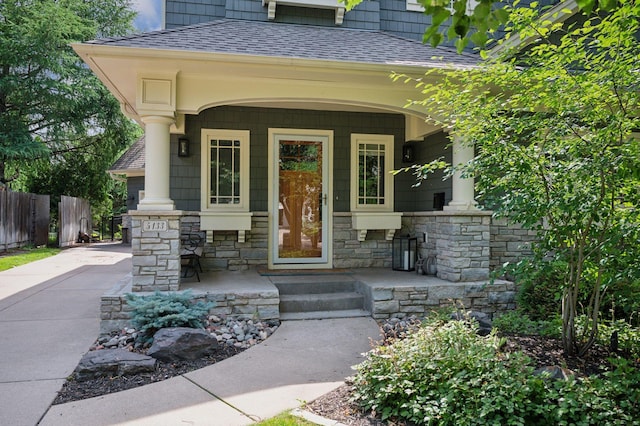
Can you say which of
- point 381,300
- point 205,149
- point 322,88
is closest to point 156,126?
point 205,149

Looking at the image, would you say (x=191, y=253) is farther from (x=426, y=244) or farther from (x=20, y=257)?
(x=20, y=257)

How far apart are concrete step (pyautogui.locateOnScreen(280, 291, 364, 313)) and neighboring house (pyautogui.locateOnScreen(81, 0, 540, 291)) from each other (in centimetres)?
121

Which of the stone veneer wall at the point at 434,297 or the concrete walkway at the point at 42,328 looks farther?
the stone veneer wall at the point at 434,297

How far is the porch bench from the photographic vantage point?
5.23 meters

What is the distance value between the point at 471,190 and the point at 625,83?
2.60 m

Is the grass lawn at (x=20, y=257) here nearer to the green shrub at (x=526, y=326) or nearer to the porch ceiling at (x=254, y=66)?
the porch ceiling at (x=254, y=66)

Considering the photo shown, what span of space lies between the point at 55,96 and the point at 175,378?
549 inches

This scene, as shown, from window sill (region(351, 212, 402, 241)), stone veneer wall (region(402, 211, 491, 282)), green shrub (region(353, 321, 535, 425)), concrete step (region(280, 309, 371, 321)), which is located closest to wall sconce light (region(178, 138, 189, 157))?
window sill (region(351, 212, 402, 241))

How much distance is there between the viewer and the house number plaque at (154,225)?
453cm

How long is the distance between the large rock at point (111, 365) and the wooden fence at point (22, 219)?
31.0 ft

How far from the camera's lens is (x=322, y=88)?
5.02m

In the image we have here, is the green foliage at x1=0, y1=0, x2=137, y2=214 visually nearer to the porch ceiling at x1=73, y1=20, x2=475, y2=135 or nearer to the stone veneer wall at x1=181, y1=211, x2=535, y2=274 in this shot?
the porch ceiling at x1=73, y1=20, x2=475, y2=135

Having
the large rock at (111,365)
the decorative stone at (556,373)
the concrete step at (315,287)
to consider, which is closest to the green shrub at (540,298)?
the decorative stone at (556,373)

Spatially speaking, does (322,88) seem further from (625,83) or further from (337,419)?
(337,419)
